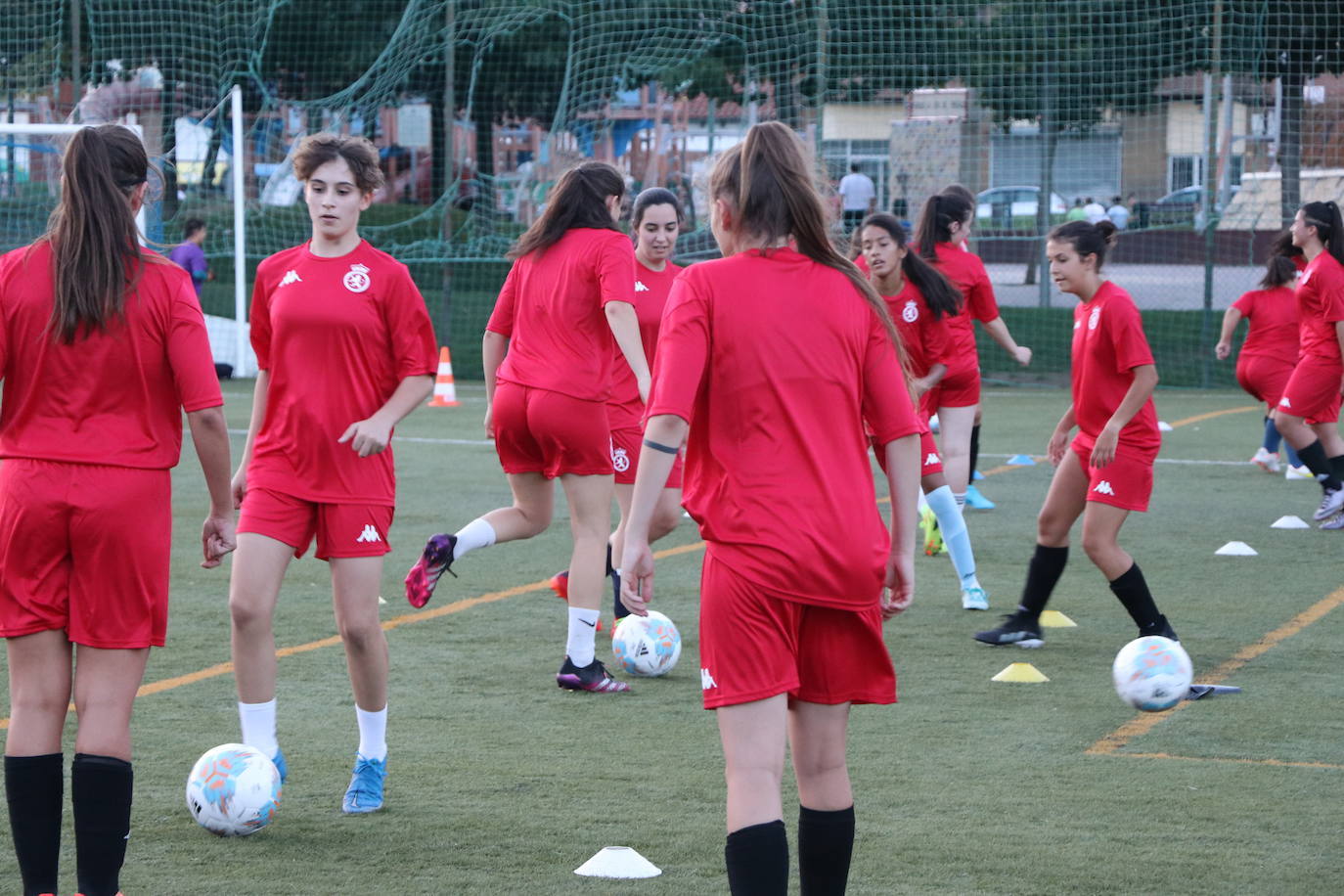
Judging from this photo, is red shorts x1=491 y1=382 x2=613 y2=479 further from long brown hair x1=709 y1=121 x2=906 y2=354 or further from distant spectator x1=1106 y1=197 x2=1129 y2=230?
distant spectator x1=1106 y1=197 x2=1129 y2=230

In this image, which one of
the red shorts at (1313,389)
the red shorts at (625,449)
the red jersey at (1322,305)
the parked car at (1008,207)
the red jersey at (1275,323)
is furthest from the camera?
the parked car at (1008,207)

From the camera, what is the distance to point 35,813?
12.9ft

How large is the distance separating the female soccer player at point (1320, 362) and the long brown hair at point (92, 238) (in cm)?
860

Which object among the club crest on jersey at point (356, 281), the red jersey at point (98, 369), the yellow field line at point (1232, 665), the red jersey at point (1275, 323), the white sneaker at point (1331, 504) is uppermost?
the club crest on jersey at point (356, 281)

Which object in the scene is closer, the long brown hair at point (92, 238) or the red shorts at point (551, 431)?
the long brown hair at point (92, 238)

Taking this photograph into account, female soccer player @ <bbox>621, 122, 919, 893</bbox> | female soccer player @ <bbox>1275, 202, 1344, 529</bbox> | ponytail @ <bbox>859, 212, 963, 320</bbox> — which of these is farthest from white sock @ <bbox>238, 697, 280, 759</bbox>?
female soccer player @ <bbox>1275, 202, 1344, 529</bbox>

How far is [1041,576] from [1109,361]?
105cm

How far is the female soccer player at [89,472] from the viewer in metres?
3.80

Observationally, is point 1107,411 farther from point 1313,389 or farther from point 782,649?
point 1313,389

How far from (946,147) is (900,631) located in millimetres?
13547

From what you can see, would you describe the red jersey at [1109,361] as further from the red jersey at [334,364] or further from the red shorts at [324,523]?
the red shorts at [324,523]

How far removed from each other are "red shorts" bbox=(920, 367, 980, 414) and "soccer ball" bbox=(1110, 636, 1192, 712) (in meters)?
3.07

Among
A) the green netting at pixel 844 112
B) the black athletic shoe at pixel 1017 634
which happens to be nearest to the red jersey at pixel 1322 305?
the black athletic shoe at pixel 1017 634

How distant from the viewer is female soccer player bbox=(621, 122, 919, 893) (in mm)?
3443
